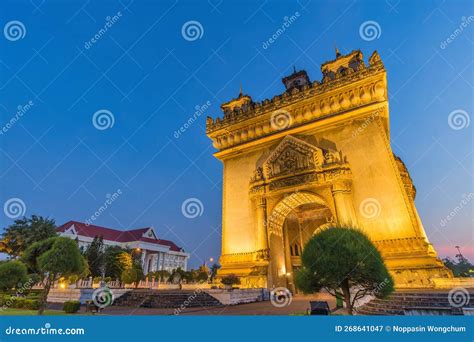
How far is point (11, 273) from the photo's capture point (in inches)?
513

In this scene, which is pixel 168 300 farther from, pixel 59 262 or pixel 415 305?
pixel 415 305

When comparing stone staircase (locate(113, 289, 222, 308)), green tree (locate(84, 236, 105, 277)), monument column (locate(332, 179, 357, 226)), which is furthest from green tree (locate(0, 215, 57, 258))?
monument column (locate(332, 179, 357, 226))

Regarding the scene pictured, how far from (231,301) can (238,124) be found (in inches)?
586

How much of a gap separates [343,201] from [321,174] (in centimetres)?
228

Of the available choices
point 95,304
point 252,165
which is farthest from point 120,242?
point 95,304

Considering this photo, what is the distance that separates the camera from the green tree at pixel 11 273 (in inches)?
508

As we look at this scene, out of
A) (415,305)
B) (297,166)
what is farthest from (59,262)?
(297,166)

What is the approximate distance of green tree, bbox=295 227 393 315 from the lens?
645 cm

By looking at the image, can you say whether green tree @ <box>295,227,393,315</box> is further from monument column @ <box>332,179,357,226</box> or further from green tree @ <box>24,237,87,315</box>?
monument column @ <box>332,179,357,226</box>

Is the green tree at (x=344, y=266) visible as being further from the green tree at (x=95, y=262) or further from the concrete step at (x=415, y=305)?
the green tree at (x=95, y=262)

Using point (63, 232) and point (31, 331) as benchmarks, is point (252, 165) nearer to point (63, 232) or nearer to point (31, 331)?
point (31, 331)

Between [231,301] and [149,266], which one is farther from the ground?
[149,266]

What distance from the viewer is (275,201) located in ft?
64.0

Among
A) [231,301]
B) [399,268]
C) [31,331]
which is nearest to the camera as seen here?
[31,331]
